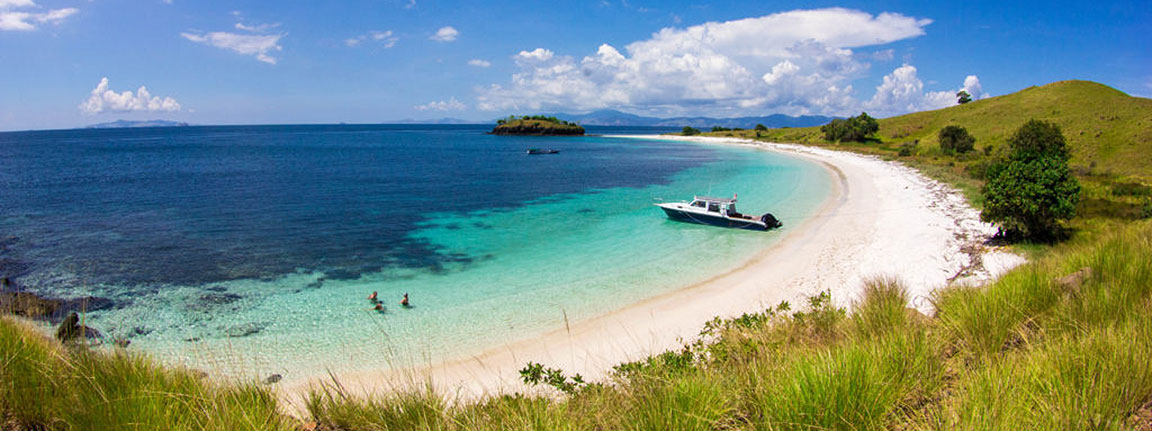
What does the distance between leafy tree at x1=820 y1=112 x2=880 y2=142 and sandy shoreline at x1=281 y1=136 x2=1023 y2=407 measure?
6890 cm

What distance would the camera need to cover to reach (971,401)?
385 cm

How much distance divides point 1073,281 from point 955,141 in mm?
70079

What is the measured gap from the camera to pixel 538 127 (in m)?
164

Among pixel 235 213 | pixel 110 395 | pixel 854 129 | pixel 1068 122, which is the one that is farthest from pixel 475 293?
pixel 854 129

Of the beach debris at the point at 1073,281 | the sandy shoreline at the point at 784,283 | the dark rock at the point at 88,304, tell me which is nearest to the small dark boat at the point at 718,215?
the sandy shoreline at the point at 784,283

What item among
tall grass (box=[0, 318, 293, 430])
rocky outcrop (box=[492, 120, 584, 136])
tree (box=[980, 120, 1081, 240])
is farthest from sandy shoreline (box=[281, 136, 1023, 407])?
rocky outcrop (box=[492, 120, 584, 136])

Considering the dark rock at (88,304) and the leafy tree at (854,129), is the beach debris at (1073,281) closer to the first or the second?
the dark rock at (88,304)

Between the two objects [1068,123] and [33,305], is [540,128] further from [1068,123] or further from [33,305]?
[33,305]

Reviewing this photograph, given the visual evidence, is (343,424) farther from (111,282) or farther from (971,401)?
(111,282)

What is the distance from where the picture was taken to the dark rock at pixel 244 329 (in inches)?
525

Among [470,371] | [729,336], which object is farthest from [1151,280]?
[470,371]

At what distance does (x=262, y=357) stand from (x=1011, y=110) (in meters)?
111

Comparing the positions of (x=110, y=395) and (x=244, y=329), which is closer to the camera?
(x=110, y=395)

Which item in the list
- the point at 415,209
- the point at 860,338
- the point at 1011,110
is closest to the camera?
→ the point at 860,338
